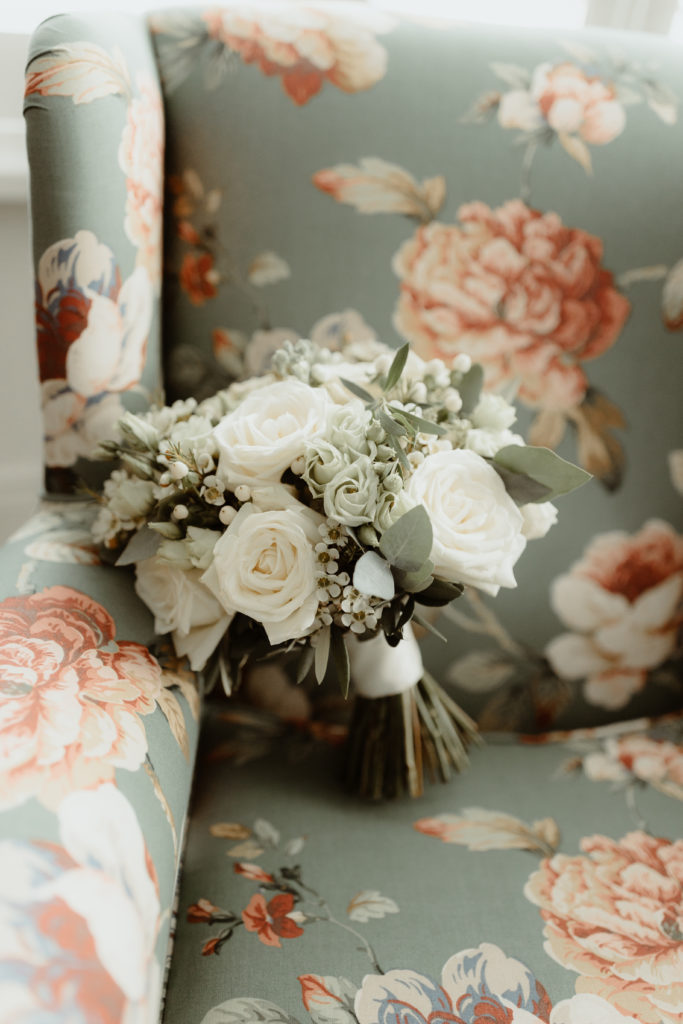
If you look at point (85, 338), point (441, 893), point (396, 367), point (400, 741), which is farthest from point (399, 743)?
point (85, 338)

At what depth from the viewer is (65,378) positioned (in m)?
0.66

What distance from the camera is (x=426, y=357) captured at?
0.73 metres

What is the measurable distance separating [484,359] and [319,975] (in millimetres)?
534

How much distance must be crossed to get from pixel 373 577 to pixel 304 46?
0.52m

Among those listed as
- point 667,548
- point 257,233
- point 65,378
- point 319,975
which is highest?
point 257,233

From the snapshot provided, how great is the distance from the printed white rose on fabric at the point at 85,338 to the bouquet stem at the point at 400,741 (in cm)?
33

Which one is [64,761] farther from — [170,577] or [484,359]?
[484,359]

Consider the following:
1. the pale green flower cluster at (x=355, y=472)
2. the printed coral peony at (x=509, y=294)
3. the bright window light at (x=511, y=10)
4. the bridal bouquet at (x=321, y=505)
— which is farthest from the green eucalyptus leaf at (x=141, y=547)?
the bright window light at (x=511, y=10)

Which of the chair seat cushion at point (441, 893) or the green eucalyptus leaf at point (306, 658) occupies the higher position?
the green eucalyptus leaf at point (306, 658)

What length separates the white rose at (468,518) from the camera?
19.0 inches

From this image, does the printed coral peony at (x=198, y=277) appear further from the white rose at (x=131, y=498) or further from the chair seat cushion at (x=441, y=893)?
the chair seat cushion at (x=441, y=893)

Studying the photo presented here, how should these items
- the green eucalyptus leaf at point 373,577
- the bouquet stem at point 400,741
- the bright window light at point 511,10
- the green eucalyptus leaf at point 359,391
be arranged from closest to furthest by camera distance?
the green eucalyptus leaf at point 373,577 < the green eucalyptus leaf at point 359,391 < the bouquet stem at point 400,741 < the bright window light at point 511,10

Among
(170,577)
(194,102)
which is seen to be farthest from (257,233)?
(170,577)

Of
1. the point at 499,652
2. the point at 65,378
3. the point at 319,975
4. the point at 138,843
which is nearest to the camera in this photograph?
the point at 138,843
